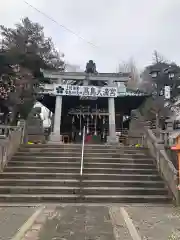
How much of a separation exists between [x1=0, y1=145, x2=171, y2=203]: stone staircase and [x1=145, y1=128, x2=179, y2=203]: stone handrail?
263 mm

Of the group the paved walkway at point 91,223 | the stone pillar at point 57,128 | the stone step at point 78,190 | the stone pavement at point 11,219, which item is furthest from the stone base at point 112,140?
the stone pavement at point 11,219

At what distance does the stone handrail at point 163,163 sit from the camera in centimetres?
857

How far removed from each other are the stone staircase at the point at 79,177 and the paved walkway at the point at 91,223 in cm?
88

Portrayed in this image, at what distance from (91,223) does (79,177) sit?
3.85 m

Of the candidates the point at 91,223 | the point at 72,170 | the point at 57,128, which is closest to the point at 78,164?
the point at 72,170

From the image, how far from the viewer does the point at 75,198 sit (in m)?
8.55

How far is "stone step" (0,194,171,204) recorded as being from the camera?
27.7ft

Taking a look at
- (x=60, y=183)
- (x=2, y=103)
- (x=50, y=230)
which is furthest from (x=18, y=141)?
(x=50, y=230)

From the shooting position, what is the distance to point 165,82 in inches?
993

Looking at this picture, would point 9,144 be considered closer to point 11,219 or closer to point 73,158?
point 73,158

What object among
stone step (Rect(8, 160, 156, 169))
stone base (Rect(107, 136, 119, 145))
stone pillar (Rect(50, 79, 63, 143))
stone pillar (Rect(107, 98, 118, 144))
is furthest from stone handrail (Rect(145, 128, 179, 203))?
stone pillar (Rect(50, 79, 63, 143))

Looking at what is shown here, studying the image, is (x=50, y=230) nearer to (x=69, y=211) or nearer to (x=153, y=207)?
(x=69, y=211)

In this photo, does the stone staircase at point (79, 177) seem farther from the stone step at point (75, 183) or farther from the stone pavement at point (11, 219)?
the stone pavement at point (11, 219)

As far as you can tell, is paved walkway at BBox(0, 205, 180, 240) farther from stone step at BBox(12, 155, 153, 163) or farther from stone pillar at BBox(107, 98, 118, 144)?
stone pillar at BBox(107, 98, 118, 144)
